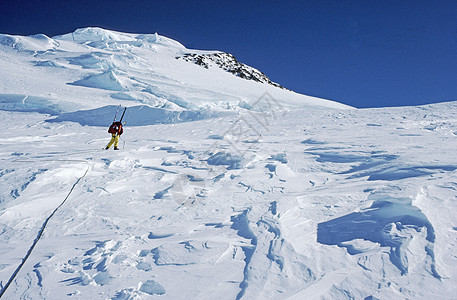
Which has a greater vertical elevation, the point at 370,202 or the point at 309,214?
the point at 370,202

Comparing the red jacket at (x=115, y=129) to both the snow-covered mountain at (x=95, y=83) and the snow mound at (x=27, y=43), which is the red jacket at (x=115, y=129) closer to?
the snow-covered mountain at (x=95, y=83)

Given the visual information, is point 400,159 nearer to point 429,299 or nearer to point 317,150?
point 317,150

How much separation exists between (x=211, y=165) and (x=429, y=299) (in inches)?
152

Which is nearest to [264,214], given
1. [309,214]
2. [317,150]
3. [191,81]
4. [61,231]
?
[309,214]

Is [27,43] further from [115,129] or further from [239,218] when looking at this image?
[239,218]

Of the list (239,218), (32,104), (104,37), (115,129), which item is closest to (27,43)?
(104,37)

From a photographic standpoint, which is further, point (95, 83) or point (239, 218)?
point (95, 83)

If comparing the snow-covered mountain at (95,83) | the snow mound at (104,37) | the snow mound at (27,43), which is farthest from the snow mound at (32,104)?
the snow mound at (104,37)

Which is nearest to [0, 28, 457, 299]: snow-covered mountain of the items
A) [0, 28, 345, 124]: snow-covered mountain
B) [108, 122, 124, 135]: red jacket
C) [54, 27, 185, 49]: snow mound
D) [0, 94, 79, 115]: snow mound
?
[108, 122, 124, 135]: red jacket

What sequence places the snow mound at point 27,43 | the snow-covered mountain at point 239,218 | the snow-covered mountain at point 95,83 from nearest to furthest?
the snow-covered mountain at point 239,218
the snow-covered mountain at point 95,83
the snow mound at point 27,43

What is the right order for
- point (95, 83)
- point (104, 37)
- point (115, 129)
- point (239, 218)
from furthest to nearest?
point (104, 37) < point (95, 83) < point (115, 129) < point (239, 218)

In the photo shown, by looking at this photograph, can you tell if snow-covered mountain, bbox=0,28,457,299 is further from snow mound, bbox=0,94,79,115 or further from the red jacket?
snow mound, bbox=0,94,79,115

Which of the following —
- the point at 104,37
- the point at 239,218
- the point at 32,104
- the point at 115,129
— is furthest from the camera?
the point at 104,37

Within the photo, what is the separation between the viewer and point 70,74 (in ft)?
65.1
